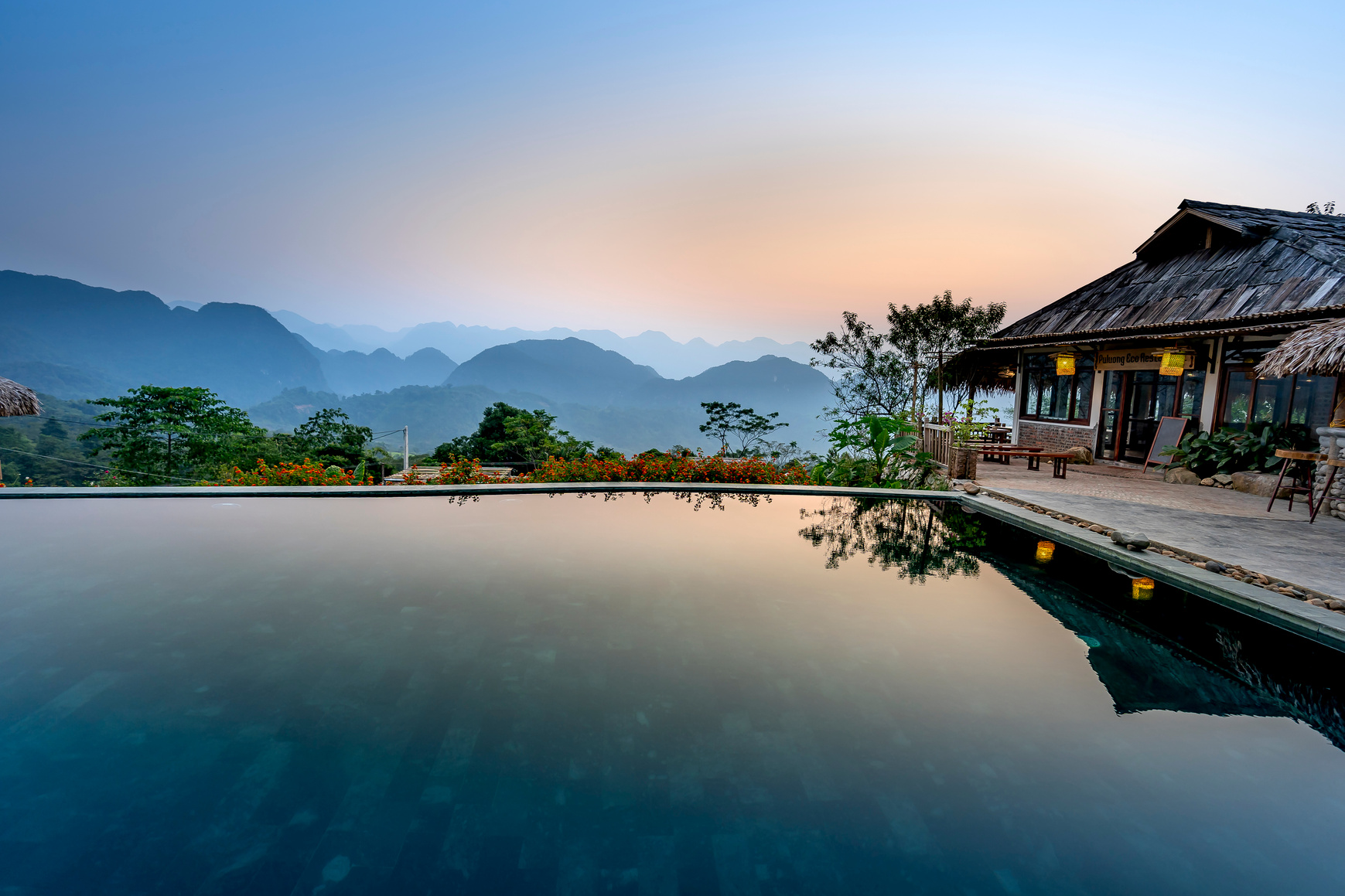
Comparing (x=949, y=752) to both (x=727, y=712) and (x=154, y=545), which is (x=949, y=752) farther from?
(x=154, y=545)

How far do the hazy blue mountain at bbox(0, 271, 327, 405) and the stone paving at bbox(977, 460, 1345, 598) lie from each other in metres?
107

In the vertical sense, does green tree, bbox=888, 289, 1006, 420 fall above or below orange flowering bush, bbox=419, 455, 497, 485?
above

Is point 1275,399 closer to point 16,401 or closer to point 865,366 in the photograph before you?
point 865,366

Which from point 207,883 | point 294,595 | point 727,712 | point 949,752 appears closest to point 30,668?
point 294,595

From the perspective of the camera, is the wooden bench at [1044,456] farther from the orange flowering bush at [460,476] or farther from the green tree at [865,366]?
the orange flowering bush at [460,476]

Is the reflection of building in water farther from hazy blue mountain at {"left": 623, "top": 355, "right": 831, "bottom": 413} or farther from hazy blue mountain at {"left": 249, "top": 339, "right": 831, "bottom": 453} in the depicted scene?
hazy blue mountain at {"left": 623, "top": 355, "right": 831, "bottom": 413}

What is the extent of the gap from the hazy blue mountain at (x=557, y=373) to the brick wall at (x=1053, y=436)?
118460mm

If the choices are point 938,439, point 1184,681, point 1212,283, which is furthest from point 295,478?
point 1212,283

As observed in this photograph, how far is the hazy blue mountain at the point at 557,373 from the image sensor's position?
13725 cm

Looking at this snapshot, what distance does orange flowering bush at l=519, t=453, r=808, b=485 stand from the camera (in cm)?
899

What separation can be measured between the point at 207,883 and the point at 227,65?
2014cm

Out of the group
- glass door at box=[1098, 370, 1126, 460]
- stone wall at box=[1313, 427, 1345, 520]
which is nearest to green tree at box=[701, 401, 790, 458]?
glass door at box=[1098, 370, 1126, 460]

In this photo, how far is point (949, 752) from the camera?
2574 mm

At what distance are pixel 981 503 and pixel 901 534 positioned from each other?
7.04 ft
